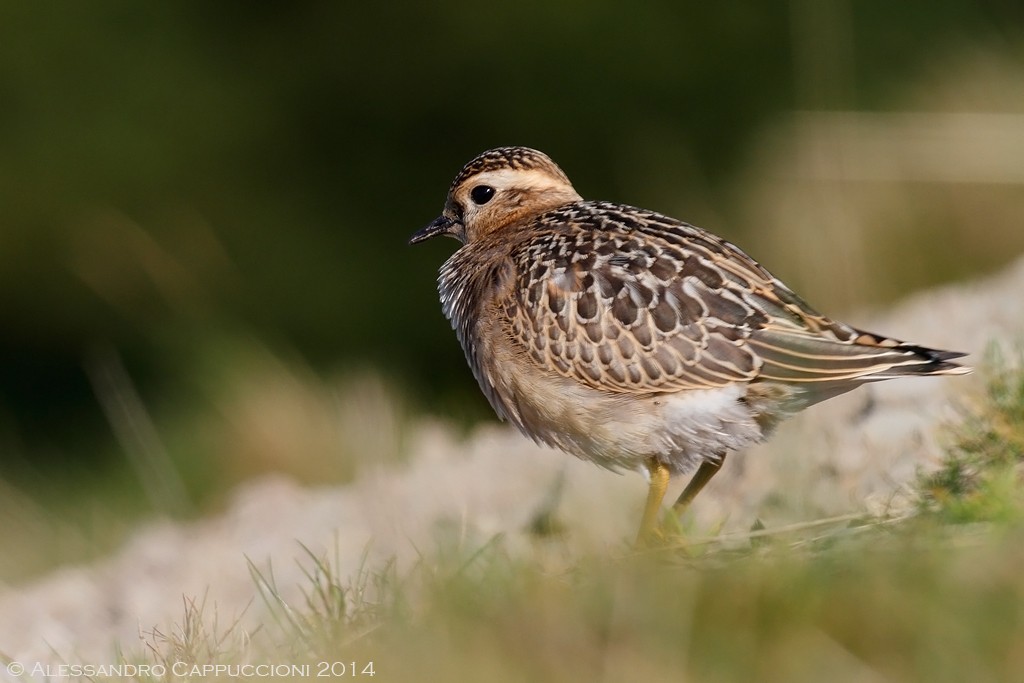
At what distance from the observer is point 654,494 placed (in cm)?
661

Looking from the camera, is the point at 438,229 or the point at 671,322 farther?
the point at 438,229

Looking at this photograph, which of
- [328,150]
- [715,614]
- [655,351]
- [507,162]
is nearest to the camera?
[715,614]

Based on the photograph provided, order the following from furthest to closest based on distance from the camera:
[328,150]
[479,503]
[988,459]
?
[328,150]
[479,503]
[988,459]

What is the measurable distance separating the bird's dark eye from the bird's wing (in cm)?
117

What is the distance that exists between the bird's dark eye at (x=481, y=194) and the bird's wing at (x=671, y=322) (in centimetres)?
117

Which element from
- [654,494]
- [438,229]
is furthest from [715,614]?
[438,229]

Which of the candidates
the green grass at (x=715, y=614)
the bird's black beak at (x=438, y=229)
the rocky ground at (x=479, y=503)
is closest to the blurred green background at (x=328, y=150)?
the rocky ground at (x=479, y=503)

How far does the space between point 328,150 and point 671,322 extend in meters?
20.7

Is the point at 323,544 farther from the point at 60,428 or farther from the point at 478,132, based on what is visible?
the point at 478,132

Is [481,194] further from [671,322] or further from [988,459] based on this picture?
[988,459]

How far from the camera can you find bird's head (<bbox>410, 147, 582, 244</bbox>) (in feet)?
A: 26.5

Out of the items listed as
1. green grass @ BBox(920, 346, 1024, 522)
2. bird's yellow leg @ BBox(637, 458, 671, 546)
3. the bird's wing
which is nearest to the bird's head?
the bird's wing

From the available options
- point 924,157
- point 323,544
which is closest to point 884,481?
point 323,544

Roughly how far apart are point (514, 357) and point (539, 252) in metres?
0.53
